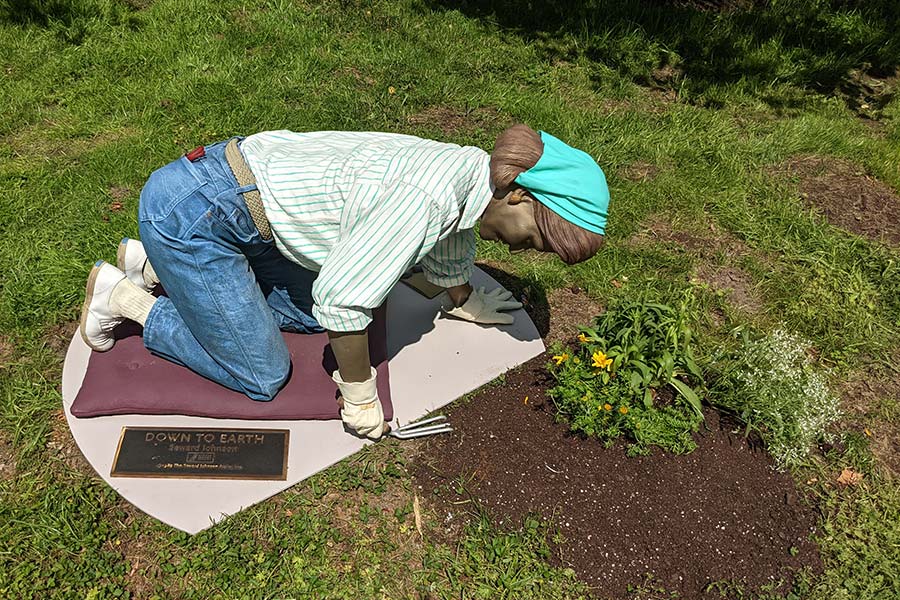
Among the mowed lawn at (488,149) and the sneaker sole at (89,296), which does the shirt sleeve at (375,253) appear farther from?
the sneaker sole at (89,296)

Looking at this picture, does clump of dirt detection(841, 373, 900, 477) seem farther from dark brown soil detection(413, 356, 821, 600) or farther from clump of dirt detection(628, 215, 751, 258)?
clump of dirt detection(628, 215, 751, 258)

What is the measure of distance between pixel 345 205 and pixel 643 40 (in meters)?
4.54

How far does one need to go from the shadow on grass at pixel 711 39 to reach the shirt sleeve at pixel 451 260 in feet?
10.5

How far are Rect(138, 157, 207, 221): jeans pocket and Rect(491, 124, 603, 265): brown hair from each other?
3.61 ft

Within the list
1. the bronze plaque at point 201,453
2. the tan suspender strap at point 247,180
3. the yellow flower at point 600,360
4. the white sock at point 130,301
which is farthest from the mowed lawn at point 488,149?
the tan suspender strap at point 247,180

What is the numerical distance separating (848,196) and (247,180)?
406 cm

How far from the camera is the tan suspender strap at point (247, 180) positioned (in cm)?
244

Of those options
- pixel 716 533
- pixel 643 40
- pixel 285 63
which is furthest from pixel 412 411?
pixel 643 40

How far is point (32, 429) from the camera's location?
281 centimetres

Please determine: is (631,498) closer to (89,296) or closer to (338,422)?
(338,422)

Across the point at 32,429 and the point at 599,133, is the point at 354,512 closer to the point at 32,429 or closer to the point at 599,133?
the point at 32,429

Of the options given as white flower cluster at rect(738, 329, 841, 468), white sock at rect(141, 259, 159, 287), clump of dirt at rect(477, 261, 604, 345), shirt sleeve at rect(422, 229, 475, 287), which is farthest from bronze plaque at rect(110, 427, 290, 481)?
white flower cluster at rect(738, 329, 841, 468)

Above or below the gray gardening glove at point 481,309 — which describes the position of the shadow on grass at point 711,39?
above

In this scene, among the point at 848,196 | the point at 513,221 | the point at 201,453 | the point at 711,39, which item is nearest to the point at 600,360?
the point at 513,221
